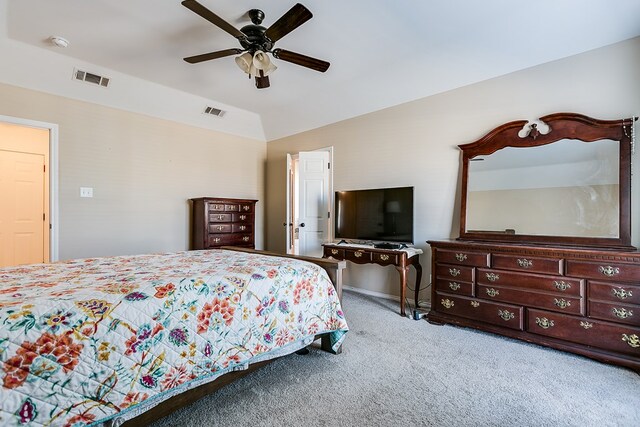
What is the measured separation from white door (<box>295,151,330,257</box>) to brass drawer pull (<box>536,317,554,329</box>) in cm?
282

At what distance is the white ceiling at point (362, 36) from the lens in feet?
8.05

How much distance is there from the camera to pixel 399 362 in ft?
7.34

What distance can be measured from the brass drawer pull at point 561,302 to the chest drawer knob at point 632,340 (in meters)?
0.35

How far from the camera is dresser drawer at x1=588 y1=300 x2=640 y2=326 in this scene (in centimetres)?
214

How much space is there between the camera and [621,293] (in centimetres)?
218

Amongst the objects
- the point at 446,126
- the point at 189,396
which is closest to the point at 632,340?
the point at 446,126

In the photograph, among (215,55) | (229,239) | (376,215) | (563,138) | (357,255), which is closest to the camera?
(215,55)

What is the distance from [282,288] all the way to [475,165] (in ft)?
8.29

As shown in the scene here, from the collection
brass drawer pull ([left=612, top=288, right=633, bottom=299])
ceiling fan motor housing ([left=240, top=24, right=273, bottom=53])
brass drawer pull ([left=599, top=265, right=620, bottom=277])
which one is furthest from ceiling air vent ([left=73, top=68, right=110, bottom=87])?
brass drawer pull ([left=612, top=288, right=633, bottom=299])

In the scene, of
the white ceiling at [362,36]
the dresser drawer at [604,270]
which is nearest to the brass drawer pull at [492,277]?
the dresser drawer at [604,270]

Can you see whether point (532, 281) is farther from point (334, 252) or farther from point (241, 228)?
point (241, 228)

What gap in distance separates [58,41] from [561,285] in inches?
200

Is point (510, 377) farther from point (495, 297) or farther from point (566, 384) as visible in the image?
point (495, 297)

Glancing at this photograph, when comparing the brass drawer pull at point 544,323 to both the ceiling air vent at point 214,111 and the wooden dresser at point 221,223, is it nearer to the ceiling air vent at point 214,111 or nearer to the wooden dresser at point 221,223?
the wooden dresser at point 221,223
